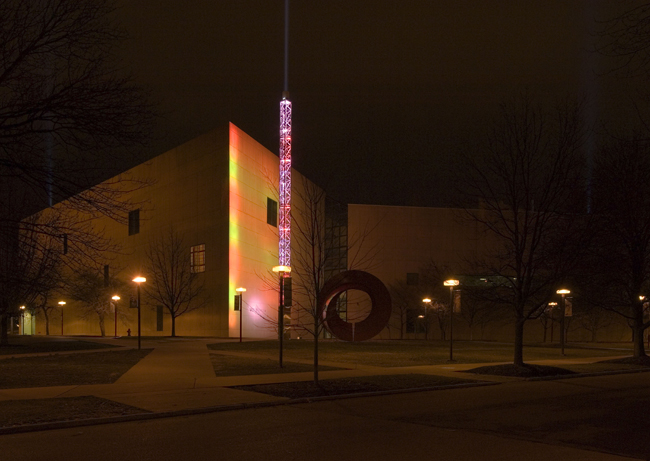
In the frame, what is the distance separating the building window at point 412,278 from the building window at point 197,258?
76.1 ft

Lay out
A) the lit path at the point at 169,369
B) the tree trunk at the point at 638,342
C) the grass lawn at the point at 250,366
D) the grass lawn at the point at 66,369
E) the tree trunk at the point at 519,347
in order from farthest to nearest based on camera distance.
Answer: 1. the tree trunk at the point at 638,342
2. the tree trunk at the point at 519,347
3. the grass lawn at the point at 250,366
4. the lit path at the point at 169,369
5. the grass lawn at the point at 66,369

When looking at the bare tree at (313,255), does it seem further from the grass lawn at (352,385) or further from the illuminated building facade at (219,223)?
the illuminated building facade at (219,223)

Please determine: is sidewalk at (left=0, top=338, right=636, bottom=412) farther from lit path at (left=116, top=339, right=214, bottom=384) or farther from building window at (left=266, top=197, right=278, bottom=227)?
building window at (left=266, top=197, right=278, bottom=227)

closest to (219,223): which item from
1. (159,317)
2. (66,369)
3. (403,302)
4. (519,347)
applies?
(159,317)

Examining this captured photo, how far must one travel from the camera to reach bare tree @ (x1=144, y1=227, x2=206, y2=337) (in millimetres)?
55156

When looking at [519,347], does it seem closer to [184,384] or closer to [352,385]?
[352,385]

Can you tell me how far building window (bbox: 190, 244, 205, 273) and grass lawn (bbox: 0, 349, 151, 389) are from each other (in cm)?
2843

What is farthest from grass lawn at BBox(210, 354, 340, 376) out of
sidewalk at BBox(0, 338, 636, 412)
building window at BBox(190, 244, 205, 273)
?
building window at BBox(190, 244, 205, 273)

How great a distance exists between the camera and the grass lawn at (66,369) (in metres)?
17.7

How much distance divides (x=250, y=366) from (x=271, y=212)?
41.4 meters

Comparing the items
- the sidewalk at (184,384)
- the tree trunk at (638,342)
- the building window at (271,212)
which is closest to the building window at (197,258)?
the building window at (271,212)

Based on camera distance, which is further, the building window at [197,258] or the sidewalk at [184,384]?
the building window at [197,258]

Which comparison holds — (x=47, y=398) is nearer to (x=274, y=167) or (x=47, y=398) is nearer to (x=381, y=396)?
(x=381, y=396)

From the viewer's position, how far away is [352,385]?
17328 millimetres
